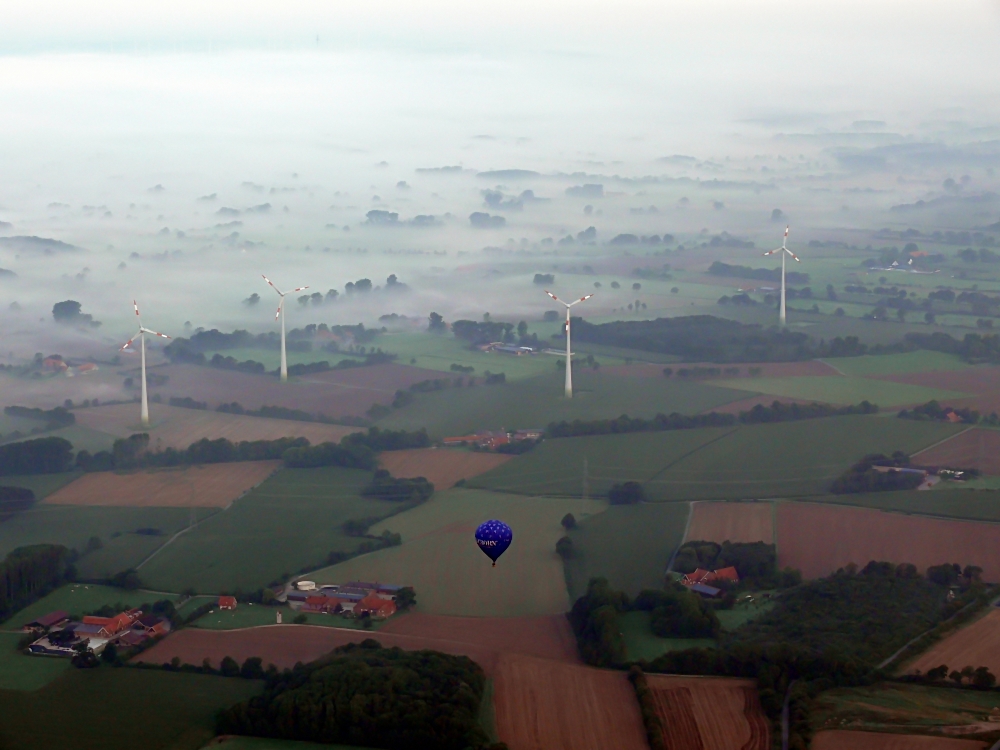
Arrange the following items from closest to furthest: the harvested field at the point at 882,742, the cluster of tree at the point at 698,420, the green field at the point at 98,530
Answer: the harvested field at the point at 882,742 → the green field at the point at 98,530 → the cluster of tree at the point at 698,420

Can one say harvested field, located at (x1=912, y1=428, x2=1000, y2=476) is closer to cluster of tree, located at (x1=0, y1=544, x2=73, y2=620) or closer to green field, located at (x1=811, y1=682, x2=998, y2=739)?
green field, located at (x1=811, y1=682, x2=998, y2=739)

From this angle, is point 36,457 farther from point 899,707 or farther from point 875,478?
point 899,707

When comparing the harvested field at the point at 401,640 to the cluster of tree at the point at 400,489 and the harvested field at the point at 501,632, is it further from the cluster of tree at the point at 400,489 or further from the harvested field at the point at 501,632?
the cluster of tree at the point at 400,489

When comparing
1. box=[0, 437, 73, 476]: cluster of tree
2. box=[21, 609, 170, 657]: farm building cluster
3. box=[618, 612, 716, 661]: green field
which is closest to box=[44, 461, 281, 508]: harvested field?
box=[0, 437, 73, 476]: cluster of tree

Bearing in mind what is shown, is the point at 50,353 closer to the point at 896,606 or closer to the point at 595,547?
the point at 595,547

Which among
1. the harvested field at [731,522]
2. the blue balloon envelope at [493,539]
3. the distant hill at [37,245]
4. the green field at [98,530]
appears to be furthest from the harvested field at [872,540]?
the distant hill at [37,245]

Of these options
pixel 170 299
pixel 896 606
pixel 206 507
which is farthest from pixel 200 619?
pixel 170 299
